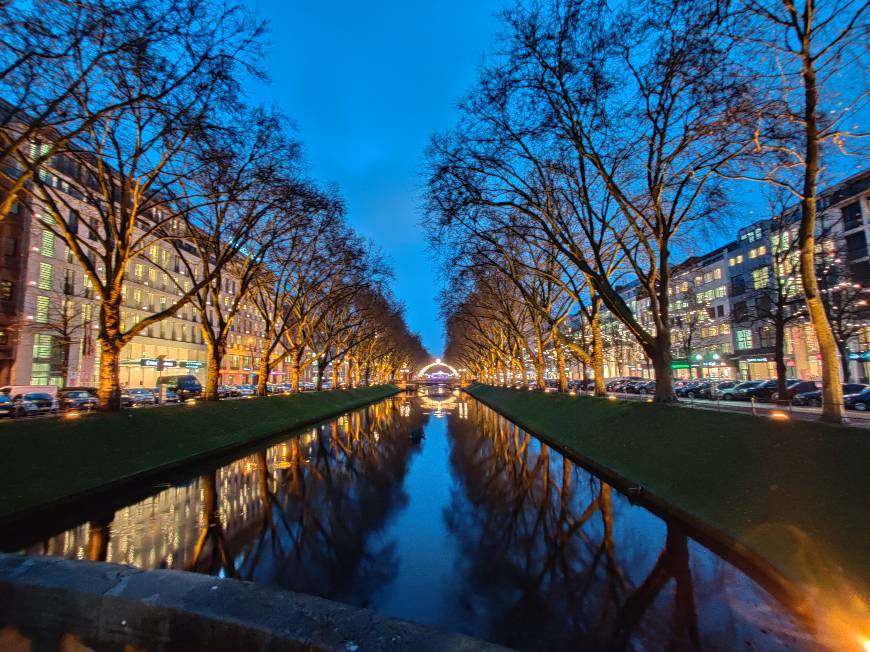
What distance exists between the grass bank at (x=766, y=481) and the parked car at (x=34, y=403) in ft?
104

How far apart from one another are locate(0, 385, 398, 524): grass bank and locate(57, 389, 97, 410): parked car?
48.5 feet

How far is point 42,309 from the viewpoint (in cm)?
4322

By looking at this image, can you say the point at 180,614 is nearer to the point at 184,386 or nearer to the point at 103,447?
the point at 103,447

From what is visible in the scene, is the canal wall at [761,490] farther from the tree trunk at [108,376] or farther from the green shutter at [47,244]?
the green shutter at [47,244]

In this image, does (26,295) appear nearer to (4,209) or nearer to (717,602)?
(4,209)

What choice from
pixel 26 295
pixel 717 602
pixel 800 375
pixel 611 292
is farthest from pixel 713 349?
pixel 26 295

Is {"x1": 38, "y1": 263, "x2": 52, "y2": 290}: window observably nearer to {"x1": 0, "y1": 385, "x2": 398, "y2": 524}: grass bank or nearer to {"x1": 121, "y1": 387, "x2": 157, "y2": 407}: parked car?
{"x1": 121, "y1": 387, "x2": 157, "y2": 407}: parked car

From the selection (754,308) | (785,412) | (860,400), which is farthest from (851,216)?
(785,412)

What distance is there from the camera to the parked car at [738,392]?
40438mm

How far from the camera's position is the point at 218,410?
73.4 feet

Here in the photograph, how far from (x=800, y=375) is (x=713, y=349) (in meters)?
18.3

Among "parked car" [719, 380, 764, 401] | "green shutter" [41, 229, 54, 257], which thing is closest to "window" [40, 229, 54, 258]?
"green shutter" [41, 229, 54, 257]

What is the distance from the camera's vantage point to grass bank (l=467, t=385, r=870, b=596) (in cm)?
622

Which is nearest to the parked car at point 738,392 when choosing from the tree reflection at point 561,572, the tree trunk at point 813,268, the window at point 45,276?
the tree trunk at point 813,268
